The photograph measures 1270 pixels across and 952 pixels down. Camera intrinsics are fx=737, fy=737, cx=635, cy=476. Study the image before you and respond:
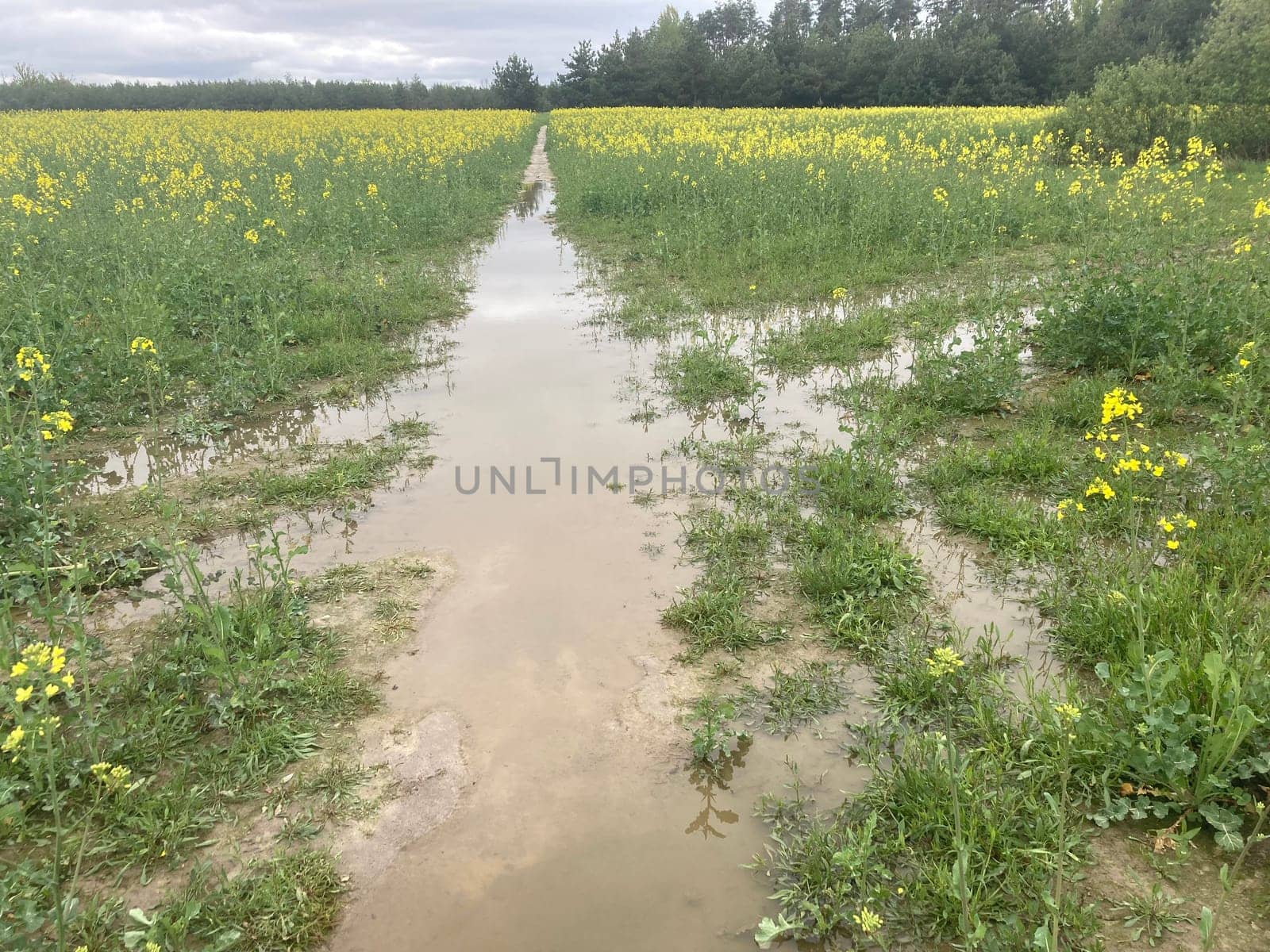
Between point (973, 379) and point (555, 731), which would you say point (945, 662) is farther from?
point (973, 379)

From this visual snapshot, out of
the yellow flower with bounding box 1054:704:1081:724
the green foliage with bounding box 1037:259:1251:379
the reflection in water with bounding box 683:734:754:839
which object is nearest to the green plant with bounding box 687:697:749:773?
the reflection in water with bounding box 683:734:754:839

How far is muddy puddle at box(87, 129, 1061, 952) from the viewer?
2260mm

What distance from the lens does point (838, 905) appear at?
2191 millimetres

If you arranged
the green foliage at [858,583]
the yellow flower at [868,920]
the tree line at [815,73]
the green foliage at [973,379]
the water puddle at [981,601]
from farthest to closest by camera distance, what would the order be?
1. the tree line at [815,73]
2. the green foliage at [973,379]
3. the green foliage at [858,583]
4. the water puddle at [981,601]
5. the yellow flower at [868,920]

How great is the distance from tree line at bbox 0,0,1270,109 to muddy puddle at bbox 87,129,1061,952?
3971 centimetres

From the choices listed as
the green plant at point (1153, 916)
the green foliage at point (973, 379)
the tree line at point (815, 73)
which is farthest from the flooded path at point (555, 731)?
the tree line at point (815, 73)

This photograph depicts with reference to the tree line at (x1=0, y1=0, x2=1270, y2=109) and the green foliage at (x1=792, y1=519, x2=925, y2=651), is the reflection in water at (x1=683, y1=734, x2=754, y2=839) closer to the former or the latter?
the green foliage at (x1=792, y1=519, x2=925, y2=651)

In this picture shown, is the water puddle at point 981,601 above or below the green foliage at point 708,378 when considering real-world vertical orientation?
below

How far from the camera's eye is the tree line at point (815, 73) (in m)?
40.1

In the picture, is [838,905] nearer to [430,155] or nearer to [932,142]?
[430,155]

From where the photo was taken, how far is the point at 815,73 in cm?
4291

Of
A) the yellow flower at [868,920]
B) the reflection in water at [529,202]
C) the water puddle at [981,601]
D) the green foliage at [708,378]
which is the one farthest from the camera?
the reflection in water at [529,202]

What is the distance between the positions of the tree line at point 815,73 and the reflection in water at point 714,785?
4162 centimetres

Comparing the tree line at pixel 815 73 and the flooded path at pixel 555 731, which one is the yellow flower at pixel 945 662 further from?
the tree line at pixel 815 73
